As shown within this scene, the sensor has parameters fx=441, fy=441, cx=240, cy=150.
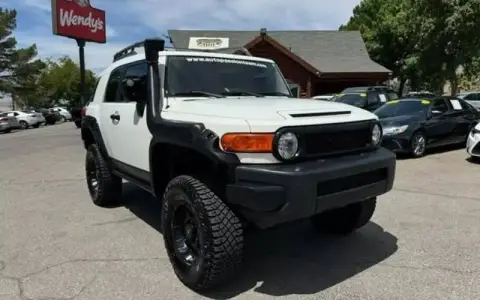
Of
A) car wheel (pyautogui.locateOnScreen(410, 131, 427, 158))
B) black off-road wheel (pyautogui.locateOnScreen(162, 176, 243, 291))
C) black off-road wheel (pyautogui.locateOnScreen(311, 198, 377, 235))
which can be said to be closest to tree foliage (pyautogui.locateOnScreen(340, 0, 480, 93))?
car wheel (pyautogui.locateOnScreen(410, 131, 427, 158))

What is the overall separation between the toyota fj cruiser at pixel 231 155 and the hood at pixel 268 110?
0.03ft

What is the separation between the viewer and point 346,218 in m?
4.66

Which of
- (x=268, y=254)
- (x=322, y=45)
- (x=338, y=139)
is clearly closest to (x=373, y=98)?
(x=268, y=254)

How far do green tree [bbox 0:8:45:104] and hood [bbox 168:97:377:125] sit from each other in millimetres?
42558

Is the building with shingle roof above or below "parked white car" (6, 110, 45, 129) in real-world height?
above

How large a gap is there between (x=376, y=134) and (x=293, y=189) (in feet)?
4.11

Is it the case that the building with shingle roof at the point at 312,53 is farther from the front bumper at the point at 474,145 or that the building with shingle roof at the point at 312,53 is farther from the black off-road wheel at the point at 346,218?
the black off-road wheel at the point at 346,218

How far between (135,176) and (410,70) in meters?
32.3

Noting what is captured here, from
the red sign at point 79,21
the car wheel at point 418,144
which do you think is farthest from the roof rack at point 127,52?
the red sign at point 79,21

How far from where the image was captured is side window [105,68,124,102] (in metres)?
5.53

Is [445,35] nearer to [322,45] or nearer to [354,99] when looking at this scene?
[354,99]

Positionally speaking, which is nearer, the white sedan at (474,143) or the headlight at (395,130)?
the white sedan at (474,143)

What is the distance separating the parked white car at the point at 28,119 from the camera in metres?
32.6

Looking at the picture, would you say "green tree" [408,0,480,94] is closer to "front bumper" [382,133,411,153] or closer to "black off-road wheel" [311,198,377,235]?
"front bumper" [382,133,411,153]
